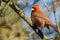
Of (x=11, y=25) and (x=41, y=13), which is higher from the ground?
(x=41, y=13)

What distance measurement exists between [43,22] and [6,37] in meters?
2.80

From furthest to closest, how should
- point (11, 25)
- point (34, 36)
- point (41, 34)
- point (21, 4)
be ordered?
point (11, 25), point (21, 4), point (34, 36), point (41, 34)

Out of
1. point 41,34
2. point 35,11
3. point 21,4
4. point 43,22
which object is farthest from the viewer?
point 21,4

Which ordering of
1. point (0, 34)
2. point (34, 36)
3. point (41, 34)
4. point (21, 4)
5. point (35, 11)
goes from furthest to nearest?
point (0, 34) → point (21, 4) → point (34, 36) → point (35, 11) → point (41, 34)

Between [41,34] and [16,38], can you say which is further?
[16,38]

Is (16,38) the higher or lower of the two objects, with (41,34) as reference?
lower

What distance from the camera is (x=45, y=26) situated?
11.3 feet

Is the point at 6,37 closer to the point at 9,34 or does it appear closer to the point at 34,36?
the point at 9,34

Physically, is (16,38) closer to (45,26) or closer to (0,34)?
(0,34)

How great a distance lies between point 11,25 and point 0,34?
25.6 inches

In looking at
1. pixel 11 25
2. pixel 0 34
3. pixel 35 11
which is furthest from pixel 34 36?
pixel 0 34

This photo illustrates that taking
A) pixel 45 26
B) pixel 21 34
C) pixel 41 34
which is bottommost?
pixel 21 34

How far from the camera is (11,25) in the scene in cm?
589

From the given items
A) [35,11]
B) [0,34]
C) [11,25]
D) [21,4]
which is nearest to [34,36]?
[35,11]
